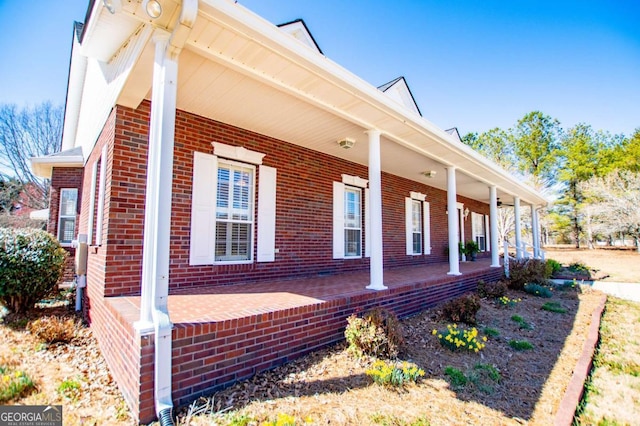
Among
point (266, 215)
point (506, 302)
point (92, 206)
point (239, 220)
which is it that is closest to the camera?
point (92, 206)

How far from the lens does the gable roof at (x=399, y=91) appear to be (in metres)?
8.74

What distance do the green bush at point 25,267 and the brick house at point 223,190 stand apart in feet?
2.19

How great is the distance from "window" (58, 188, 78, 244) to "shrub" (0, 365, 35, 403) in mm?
6858

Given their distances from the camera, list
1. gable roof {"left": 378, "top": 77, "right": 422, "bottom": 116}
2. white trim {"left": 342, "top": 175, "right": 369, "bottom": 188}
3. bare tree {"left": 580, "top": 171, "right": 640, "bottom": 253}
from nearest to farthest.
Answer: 1. white trim {"left": 342, "top": 175, "right": 369, "bottom": 188}
2. gable roof {"left": 378, "top": 77, "right": 422, "bottom": 116}
3. bare tree {"left": 580, "top": 171, "right": 640, "bottom": 253}

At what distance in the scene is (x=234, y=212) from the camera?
542cm

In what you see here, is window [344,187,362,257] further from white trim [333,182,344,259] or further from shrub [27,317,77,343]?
shrub [27,317,77,343]

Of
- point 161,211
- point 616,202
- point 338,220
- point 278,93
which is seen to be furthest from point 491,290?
point 616,202

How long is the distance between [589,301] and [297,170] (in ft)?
25.1

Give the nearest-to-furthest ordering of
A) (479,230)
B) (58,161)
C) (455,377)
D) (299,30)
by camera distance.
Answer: (455,377)
(299,30)
(58,161)
(479,230)

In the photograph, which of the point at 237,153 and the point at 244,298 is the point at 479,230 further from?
the point at 244,298

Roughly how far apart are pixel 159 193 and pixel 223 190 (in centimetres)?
270

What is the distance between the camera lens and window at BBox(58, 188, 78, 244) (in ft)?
28.2

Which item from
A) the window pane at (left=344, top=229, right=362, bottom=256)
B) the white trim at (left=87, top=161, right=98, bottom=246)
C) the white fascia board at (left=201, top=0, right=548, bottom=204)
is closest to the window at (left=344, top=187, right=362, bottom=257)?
the window pane at (left=344, top=229, right=362, bottom=256)

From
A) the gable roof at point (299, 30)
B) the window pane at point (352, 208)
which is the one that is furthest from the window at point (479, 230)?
the gable roof at point (299, 30)
